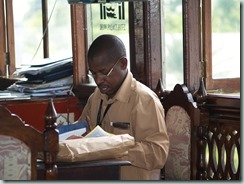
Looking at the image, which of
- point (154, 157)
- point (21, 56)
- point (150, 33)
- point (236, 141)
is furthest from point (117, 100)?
point (21, 56)

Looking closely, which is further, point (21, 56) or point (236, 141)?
point (21, 56)

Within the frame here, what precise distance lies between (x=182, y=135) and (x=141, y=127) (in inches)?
16.6

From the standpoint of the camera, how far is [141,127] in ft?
10.2

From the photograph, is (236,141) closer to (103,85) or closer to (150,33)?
(103,85)

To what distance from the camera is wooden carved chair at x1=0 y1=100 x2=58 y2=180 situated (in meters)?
2.39

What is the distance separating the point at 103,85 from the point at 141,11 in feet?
3.18

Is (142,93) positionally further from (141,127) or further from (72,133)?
(72,133)

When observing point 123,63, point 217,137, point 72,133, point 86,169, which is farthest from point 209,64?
point 86,169

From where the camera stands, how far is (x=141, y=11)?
4090 millimetres

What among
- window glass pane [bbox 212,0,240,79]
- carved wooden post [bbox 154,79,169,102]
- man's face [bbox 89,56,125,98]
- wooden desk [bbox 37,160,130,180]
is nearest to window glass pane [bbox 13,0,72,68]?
carved wooden post [bbox 154,79,169,102]

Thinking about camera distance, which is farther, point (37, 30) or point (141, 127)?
point (37, 30)

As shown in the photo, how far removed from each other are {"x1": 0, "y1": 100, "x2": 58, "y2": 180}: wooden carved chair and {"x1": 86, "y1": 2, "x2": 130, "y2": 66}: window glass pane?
6.11 ft

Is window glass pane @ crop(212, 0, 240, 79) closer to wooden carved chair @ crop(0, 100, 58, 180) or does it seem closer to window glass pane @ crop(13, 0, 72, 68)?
wooden carved chair @ crop(0, 100, 58, 180)

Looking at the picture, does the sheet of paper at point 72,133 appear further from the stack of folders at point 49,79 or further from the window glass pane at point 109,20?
the stack of folders at point 49,79
